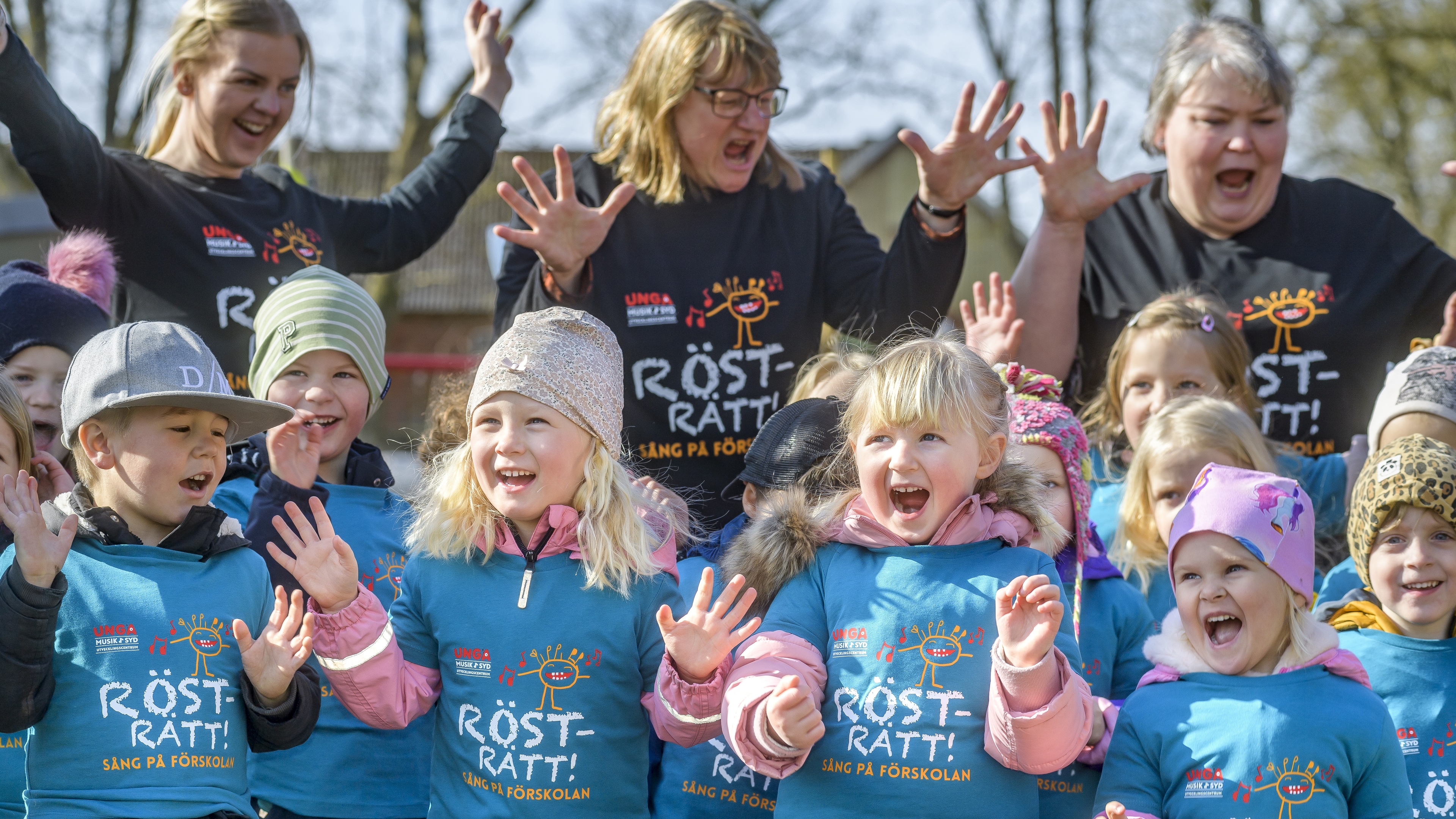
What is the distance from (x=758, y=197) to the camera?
4469 millimetres

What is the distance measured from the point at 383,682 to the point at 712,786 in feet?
3.14

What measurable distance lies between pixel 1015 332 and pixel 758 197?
0.97m

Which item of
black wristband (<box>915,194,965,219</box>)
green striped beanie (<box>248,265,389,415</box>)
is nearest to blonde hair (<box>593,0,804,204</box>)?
black wristband (<box>915,194,965,219</box>)

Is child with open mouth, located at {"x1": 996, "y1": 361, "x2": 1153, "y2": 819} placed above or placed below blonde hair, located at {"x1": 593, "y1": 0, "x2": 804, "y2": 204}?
below

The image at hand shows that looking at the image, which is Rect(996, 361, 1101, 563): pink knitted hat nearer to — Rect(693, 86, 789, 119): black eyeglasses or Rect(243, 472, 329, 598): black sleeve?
Rect(693, 86, 789, 119): black eyeglasses

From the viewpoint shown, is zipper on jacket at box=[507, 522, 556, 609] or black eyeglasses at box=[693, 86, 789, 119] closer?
zipper on jacket at box=[507, 522, 556, 609]

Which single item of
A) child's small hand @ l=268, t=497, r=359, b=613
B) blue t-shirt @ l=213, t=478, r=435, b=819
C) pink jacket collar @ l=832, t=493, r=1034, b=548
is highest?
pink jacket collar @ l=832, t=493, r=1034, b=548

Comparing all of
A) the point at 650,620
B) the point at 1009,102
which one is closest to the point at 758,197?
the point at 650,620

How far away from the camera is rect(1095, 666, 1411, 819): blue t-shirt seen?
9.58 ft

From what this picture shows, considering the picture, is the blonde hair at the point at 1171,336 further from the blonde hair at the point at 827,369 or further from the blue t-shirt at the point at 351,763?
the blue t-shirt at the point at 351,763

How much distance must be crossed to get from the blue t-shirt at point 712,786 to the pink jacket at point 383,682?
18.4 inches

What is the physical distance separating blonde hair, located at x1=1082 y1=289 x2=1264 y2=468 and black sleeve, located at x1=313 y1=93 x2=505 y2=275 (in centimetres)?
236

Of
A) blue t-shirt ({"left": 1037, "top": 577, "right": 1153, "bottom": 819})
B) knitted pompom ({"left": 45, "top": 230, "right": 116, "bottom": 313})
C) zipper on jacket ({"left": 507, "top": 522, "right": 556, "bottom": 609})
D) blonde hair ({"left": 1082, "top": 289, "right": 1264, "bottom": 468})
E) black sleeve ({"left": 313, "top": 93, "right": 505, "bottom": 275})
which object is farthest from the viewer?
black sleeve ({"left": 313, "top": 93, "right": 505, "bottom": 275})

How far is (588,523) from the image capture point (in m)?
3.21
